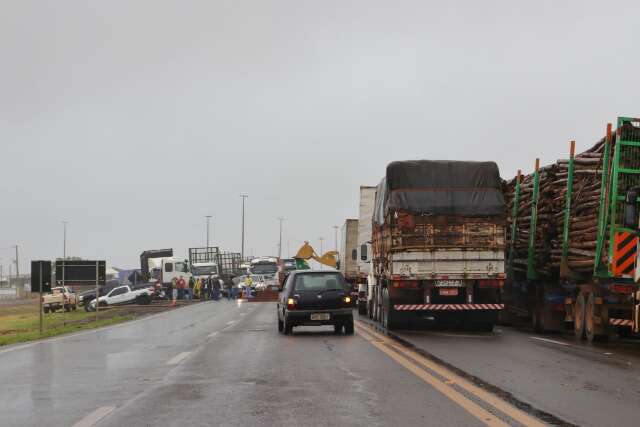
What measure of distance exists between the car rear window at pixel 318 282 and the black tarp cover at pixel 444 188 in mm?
2398

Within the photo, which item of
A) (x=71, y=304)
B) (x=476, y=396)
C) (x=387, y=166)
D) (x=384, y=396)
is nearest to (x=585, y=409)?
(x=476, y=396)

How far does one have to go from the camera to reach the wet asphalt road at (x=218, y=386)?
8602 millimetres

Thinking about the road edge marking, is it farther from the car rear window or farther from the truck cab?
the truck cab

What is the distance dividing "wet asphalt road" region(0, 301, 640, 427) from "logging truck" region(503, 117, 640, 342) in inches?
39.8

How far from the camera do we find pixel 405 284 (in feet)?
71.3

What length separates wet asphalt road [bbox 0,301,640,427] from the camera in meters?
8.64

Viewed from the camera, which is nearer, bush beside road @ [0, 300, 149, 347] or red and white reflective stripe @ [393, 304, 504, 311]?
red and white reflective stripe @ [393, 304, 504, 311]

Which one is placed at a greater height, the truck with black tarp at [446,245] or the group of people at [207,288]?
the truck with black tarp at [446,245]

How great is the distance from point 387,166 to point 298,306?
4.50 meters

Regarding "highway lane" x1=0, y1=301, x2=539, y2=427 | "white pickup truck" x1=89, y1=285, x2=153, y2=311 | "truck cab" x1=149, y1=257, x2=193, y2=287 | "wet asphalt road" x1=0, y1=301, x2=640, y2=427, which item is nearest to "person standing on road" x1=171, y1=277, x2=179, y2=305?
"white pickup truck" x1=89, y1=285, x2=153, y2=311

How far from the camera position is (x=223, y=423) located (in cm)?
823

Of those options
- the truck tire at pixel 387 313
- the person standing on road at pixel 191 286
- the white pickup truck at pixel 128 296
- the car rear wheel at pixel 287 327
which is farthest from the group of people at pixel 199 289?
the car rear wheel at pixel 287 327

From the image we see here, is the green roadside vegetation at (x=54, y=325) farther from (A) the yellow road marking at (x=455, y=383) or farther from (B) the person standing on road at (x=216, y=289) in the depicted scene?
(B) the person standing on road at (x=216, y=289)

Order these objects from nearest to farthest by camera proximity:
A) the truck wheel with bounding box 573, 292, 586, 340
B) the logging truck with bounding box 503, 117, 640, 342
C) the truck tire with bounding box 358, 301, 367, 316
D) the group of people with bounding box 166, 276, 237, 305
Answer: the logging truck with bounding box 503, 117, 640, 342, the truck wheel with bounding box 573, 292, 586, 340, the truck tire with bounding box 358, 301, 367, 316, the group of people with bounding box 166, 276, 237, 305
